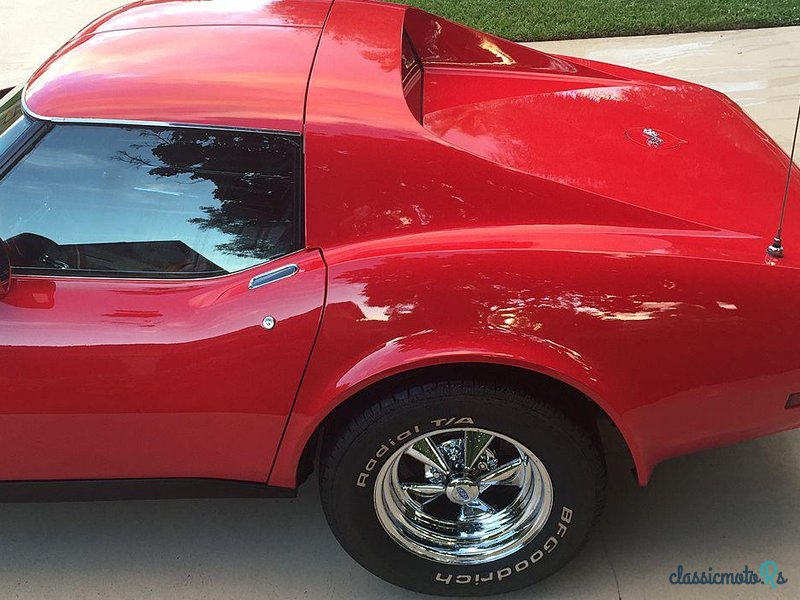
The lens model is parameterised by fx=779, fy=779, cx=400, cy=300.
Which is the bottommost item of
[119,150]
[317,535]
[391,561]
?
[317,535]

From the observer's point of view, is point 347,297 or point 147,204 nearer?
point 347,297

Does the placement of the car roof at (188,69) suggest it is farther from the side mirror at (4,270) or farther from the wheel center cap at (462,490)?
the wheel center cap at (462,490)

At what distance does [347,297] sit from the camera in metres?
1.94

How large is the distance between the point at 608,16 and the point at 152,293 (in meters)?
6.42

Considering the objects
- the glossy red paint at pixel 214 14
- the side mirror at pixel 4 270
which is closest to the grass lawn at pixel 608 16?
the glossy red paint at pixel 214 14

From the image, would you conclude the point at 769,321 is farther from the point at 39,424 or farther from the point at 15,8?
the point at 15,8

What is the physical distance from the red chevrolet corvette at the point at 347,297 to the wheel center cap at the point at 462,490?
0.37ft

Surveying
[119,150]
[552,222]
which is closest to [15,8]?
[119,150]

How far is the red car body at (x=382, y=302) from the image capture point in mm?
1942

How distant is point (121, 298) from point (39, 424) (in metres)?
0.41

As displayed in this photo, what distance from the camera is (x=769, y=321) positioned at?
1963 mm

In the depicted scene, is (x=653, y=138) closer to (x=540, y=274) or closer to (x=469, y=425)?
(x=540, y=274)

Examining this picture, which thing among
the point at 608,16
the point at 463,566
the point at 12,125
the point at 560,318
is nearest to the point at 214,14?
the point at 12,125

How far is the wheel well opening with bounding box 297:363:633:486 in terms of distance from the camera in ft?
6.56
